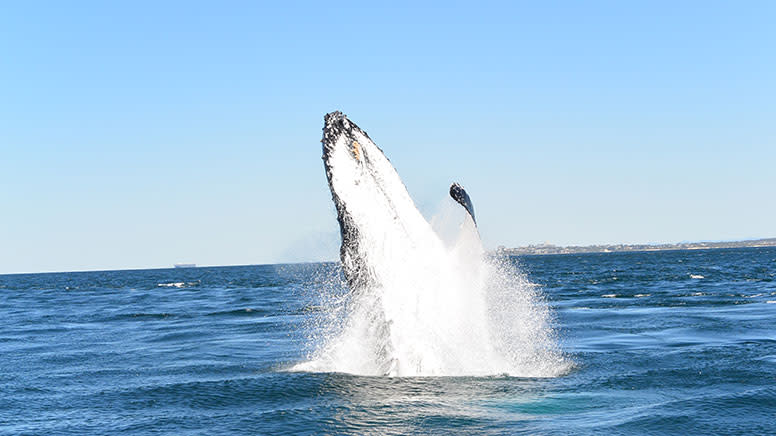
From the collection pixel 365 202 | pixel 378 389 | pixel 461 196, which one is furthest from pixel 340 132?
pixel 378 389

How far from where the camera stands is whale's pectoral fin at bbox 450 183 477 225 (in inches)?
408

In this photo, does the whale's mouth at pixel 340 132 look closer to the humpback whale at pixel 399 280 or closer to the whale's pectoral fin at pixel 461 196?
the humpback whale at pixel 399 280

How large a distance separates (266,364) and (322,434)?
235 inches

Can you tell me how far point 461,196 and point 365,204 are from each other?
160 centimetres

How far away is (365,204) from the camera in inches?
372

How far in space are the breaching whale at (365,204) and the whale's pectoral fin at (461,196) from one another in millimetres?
594

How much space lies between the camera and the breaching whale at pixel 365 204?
30.1 ft

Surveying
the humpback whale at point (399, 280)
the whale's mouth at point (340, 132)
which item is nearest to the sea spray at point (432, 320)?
the humpback whale at point (399, 280)

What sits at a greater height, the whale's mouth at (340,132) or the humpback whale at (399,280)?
the whale's mouth at (340,132)

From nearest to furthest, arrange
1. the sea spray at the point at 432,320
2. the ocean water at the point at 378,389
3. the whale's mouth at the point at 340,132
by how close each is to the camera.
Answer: the ocean water at the point at 378,389
the whale's mouth at the point at 340,132
the sea spray at the point at 432,320

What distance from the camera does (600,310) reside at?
25.9 metres

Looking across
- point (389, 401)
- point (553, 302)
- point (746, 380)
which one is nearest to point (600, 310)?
point (553, 302)

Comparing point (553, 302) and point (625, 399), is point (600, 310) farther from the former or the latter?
point (625, 399)

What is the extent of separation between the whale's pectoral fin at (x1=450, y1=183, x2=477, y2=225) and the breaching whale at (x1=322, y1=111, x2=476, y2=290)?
59 cm
